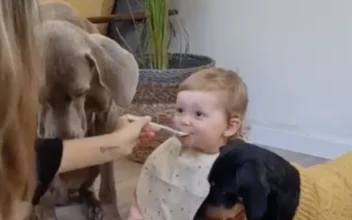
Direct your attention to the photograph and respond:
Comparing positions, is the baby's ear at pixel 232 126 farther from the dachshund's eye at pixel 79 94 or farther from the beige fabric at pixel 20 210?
the beige fabric at pixel 20 210

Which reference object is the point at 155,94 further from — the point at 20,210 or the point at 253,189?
the point at 20,210

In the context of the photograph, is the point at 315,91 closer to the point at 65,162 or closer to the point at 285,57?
the point at 285,57

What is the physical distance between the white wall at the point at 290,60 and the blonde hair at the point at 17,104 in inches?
62.0

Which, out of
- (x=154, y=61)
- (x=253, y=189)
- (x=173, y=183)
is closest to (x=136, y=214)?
(x=173, y=183)

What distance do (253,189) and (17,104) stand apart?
48cm

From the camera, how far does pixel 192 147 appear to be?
1.58 meters

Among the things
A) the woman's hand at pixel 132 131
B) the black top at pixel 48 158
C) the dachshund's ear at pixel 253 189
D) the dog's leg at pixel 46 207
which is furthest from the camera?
the dog's leg at pixel 46 207

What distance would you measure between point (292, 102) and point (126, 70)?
0.96 m

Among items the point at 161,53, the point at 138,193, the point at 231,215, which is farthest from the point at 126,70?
the point at 161,53

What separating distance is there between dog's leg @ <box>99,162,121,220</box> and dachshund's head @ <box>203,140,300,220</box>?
23.6 inches

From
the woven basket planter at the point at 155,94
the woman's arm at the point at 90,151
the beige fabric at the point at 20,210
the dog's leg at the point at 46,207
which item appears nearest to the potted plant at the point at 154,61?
the woven basket planter at the point at 155,94

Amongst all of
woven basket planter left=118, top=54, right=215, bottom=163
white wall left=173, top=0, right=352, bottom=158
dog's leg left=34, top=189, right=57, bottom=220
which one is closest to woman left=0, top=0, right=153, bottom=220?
dog's leg left=34, top=189, right=57, bottom=220

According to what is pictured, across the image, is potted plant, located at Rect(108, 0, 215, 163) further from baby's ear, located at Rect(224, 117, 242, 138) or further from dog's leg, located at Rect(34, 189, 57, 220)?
baby's ear, located at Rect(224, 117, 242, 138)

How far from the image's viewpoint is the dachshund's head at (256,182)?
46.5 inches
